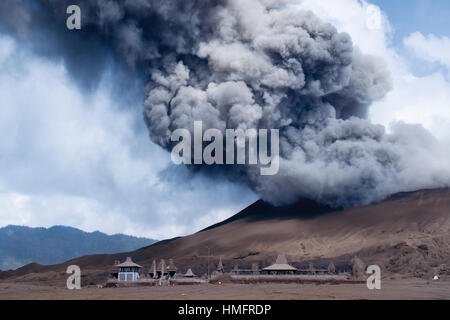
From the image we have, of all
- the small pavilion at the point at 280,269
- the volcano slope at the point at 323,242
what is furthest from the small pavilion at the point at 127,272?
the small pavilion at the point at 280,269

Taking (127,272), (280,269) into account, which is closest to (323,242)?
(280,269)

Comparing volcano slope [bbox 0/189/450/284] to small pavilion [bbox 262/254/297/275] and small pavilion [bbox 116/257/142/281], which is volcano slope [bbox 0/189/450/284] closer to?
small pavilion [bbox 262/254/297/275]

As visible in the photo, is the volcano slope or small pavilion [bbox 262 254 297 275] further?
the volcano slope

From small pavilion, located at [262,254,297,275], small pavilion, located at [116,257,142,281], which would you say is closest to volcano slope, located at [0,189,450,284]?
small pavilion, located at [262,254,297,275]

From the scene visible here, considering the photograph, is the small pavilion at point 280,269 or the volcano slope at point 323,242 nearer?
the small pavilion at point 280,269

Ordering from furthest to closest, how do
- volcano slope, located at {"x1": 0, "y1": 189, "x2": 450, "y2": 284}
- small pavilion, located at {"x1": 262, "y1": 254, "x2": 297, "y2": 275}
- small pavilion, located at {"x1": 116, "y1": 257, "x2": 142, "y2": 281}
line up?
volcano slope, located at {"x1": 0, "y1": 189, "x2": 450, "y2": 284} < small pavilion, located at {"x1": 262, "y1": 254, "x2": 297, "y2": 275} < small pavilion, located at {"x1": 116, "y1": 257, "x2": 142, "y2": 281}

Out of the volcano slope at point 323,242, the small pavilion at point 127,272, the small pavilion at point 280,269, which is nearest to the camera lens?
the small pavilion at point 127,272

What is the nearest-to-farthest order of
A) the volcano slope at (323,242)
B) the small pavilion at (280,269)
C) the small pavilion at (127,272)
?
1. the small pavilion at (127,272)
2. the small pavilion at (280,269)
3. the volcano slope at (323,242)

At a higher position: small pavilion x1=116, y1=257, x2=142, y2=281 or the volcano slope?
the volcano slope

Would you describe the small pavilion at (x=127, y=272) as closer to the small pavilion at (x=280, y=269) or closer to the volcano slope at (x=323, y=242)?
the volcano slope at (x=323, y=242)
